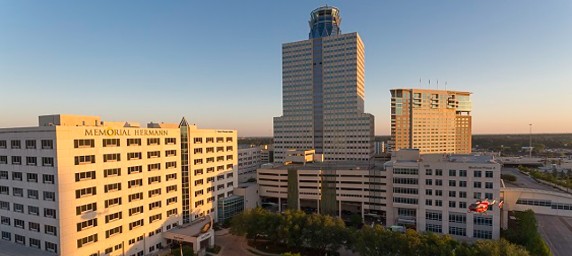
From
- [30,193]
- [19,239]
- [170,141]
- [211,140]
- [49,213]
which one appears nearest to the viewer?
[49,213]

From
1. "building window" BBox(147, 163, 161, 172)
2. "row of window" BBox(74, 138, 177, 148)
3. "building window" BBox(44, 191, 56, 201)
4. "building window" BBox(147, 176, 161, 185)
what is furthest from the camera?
"building window" BBox(147, 163, 161, 172)

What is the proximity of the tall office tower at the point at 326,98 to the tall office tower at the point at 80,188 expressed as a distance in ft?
395

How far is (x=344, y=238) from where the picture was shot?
67125 millimetres

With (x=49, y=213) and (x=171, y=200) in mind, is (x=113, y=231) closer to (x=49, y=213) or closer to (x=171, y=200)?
(x=49, y=213)

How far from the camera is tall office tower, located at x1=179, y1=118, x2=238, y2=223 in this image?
280 feet

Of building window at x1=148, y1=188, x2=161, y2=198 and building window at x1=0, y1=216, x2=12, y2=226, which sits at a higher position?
building window at x1=148, y1=188, x2=161, y2=198

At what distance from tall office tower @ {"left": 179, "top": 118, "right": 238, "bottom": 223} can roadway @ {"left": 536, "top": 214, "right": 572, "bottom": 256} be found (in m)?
91.2

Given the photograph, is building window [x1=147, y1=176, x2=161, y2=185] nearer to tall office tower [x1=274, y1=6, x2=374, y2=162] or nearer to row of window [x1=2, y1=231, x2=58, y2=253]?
row of window [x1=2, y1=231, x2=58, y2=253]

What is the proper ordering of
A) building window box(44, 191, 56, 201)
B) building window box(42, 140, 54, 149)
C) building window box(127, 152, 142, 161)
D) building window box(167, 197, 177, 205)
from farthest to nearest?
building window box(167, 197, 177, 205)
building window box(127, 152, 142, 161)
building window box(44, 191, 56, 201)
building window box(42, 140, 54, 149)

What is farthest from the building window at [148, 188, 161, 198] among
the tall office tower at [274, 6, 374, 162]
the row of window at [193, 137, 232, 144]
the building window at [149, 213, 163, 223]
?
the tall office tower at [274, 6, 374, 162]

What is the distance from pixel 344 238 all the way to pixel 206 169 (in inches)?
1872

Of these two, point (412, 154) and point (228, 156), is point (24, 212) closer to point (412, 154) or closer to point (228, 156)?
point (228, 156)

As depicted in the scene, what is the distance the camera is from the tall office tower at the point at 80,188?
57188 mm

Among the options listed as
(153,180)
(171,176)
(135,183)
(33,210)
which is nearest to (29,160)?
(33,210)
